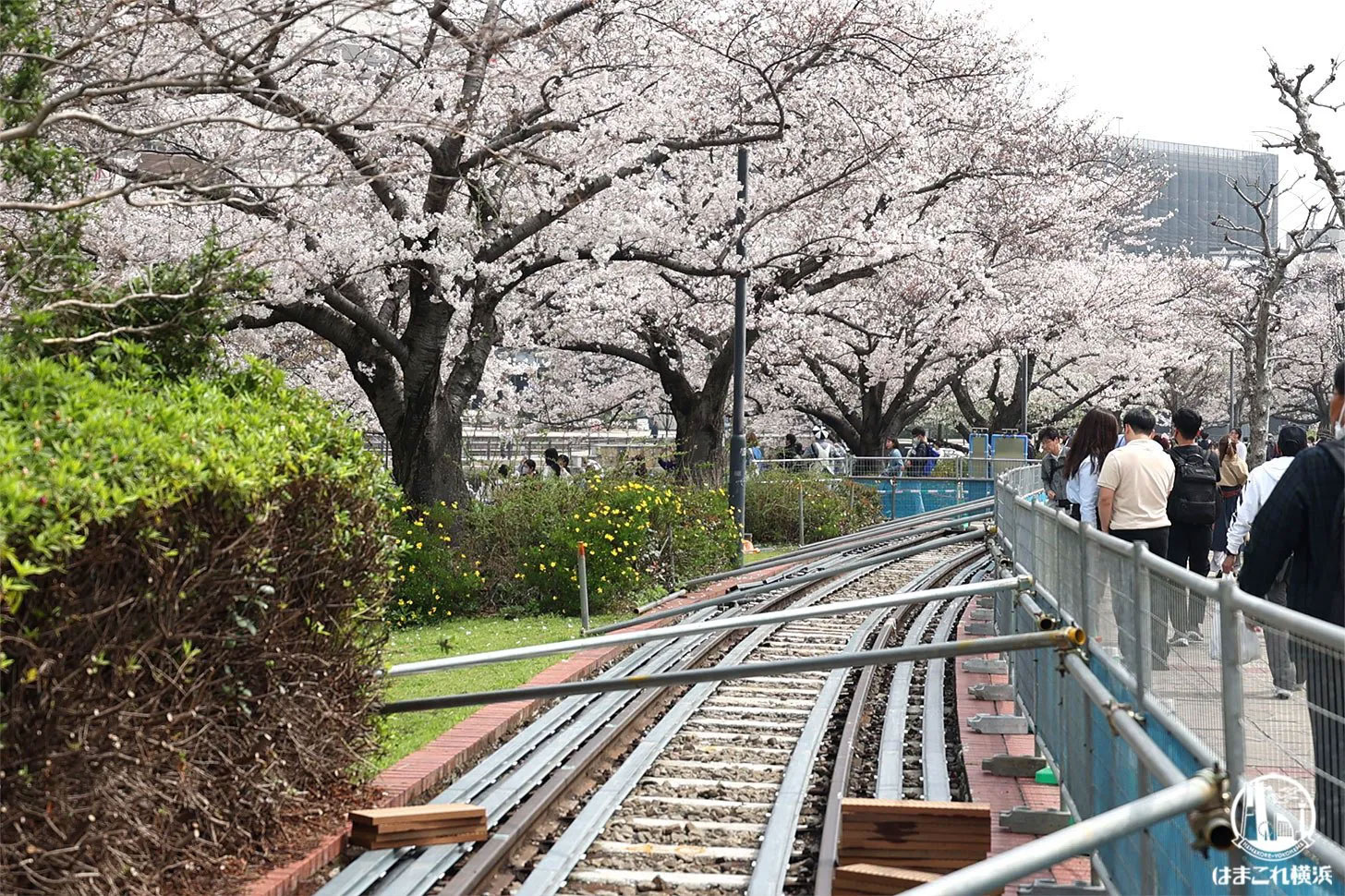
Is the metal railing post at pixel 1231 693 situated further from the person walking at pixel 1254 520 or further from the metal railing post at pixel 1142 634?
the metal railing post at pixel 1142 634

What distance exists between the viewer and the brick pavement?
6.53 m

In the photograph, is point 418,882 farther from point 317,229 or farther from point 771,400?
point 771,400

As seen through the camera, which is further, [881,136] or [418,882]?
[881,136]

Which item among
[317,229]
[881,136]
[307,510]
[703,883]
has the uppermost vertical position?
[881,136]

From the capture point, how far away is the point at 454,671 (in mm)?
12617

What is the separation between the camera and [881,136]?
2105cm

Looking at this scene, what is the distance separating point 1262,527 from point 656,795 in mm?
3806

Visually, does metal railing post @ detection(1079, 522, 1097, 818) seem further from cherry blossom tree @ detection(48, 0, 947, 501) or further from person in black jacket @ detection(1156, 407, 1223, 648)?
cherry blossom tree @ detection(48, 0, 947, 501)

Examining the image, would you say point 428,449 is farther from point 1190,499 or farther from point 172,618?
point 172,618

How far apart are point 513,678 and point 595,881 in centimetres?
512

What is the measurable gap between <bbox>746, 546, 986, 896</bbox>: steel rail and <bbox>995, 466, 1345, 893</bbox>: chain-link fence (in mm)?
1371

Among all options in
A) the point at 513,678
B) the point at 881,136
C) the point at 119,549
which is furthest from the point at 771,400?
the point at 119,549

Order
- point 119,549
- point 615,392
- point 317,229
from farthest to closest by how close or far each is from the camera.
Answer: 1. point 615,392
2. point 317,229
3. point 119,549

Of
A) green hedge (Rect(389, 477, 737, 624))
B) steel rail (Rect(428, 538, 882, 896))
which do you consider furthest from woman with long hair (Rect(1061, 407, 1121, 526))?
green hedge (Rect(389, 477, 737, 624))
